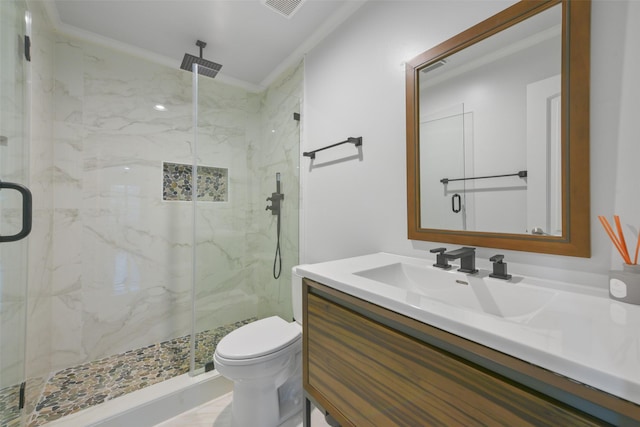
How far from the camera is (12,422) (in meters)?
1.11

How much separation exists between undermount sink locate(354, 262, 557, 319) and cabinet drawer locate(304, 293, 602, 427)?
19 centimetres

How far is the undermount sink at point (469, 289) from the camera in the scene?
79 centimetres

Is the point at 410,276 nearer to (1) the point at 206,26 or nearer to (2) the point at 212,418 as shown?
(2) the point at 212,418

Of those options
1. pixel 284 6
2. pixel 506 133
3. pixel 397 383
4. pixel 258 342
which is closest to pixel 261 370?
pixel 258 342

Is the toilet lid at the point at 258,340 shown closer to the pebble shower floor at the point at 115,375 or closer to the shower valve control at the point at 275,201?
the pebble shower floor at the point at 115,375

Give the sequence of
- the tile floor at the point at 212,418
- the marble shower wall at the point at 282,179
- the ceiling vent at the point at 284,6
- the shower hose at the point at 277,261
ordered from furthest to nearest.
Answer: the shower hose at the point at 277,261, the marble shower wall at the point at 282,179, the ceiling vent at the point at 284,6, the tile floor at the point at 212,418

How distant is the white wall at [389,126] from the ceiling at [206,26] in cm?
18

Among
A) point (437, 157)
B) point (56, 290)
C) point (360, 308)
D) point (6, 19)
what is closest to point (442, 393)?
point (360, 308)

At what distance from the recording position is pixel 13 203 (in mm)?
1101

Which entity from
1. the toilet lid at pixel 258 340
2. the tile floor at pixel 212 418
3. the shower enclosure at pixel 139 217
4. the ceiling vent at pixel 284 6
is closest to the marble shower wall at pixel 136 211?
the shower enclosure at pixel 139 217

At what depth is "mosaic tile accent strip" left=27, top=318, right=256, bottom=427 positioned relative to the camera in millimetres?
1495

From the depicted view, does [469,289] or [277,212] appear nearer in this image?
[469,289]

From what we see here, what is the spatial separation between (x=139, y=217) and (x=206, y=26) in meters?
1.56

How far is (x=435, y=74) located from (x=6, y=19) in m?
1.85
